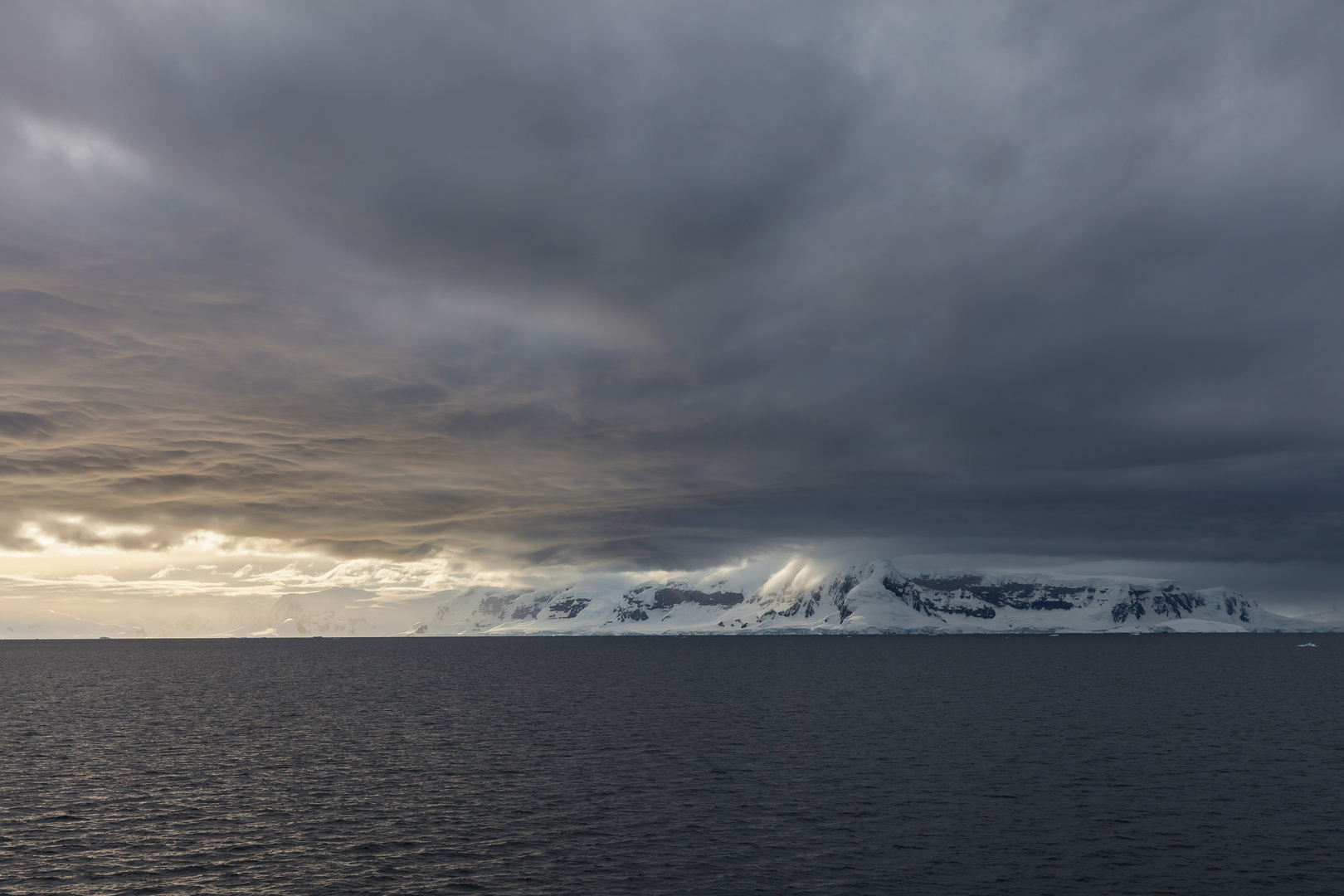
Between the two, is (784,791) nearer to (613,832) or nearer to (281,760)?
(613,832)

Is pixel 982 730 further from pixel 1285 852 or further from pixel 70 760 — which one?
pixel 70 760

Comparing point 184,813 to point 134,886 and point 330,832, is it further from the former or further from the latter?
point 134,886

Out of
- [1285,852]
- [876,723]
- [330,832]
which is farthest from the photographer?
[876,723]

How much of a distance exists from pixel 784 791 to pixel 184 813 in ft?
161

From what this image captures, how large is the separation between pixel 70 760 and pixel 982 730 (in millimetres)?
110521

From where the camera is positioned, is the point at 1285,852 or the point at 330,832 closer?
the point at 1285,852

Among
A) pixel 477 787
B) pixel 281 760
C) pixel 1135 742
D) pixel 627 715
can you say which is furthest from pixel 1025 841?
pixel 627 715

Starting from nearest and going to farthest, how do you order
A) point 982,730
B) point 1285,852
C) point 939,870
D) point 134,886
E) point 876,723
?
point 134,886 < point 939,870 < point 1285,852 < point 982,730 < point 876,723

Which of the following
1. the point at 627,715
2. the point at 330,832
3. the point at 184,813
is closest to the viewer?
the point at 330,832

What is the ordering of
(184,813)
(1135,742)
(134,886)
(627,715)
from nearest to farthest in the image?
1. (134,886)
2. (184,813)
3. (1135,742)
4. (627,715)

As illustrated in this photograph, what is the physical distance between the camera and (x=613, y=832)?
203 feet

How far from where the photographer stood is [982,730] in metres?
117

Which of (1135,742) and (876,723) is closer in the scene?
(1135,742)

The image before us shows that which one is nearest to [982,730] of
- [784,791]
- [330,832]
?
[784,791]
